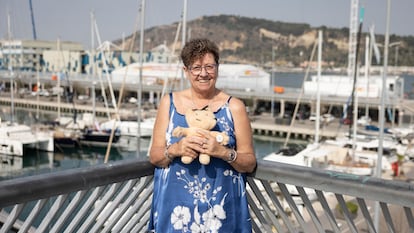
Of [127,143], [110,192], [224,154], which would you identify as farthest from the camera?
[127,143]

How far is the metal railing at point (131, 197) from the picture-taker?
2309 mm

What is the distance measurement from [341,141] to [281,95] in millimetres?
20955

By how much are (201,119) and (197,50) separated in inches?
15.5

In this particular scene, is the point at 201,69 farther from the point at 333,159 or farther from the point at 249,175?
the point at 333,159

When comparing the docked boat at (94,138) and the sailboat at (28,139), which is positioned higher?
the sailboat at (28,139)

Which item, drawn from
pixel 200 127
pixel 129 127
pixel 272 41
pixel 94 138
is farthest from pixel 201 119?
pixel 272 41

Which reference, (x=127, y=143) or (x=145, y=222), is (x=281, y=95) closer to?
(x=127, y=143)

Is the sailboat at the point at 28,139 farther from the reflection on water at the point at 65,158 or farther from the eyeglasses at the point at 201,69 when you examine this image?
the eyeglasses at the point at 201,69

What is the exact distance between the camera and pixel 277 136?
135ft

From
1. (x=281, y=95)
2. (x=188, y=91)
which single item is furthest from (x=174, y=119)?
(x=281, y=95)

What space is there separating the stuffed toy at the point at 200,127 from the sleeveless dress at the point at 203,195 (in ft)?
0.20

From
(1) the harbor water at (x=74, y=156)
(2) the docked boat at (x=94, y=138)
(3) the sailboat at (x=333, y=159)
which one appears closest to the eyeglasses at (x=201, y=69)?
(3) the sailboat at (x=333, y=159)

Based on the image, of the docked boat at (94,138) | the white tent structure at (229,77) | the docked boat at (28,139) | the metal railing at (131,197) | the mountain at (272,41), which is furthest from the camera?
the mountain at (272,41)

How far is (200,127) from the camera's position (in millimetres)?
2457
